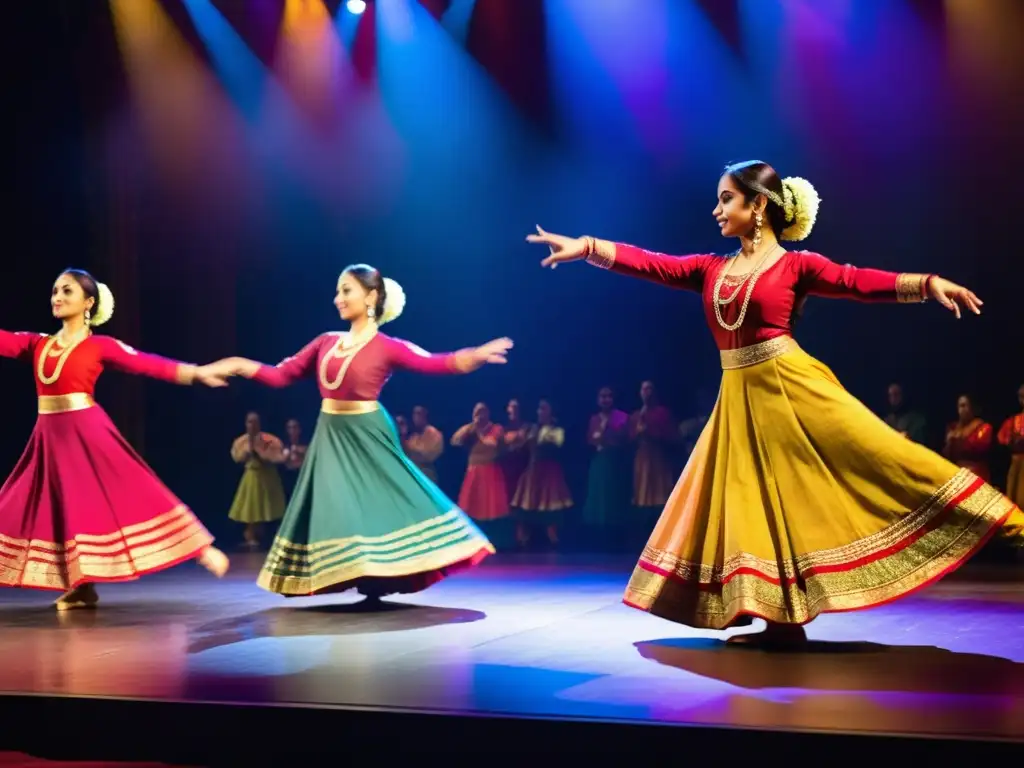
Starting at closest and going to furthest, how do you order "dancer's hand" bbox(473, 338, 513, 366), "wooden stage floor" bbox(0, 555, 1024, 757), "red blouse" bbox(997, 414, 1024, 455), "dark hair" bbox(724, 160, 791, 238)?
"wooden stage floor" bbox(0, 555, 1024, 757)
"dark hair" bbox(724, 160, 791, 238)
"dancer's hand" bbox(473, 338, 513, 366)
"red blouse" bbox(997, 414, 1024, 455)

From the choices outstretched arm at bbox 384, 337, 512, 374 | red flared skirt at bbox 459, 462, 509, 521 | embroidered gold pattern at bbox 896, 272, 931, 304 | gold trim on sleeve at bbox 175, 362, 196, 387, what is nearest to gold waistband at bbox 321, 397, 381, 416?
outstretched arm at bbox 384, 337, 512, 374

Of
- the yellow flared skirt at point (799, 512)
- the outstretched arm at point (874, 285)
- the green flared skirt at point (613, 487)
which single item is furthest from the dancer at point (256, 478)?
the outstretched arm at point (874, 285)

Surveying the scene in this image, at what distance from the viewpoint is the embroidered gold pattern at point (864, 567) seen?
3.43 meters

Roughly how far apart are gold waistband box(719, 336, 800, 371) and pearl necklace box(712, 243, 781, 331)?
78 mm

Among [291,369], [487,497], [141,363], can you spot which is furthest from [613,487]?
[141,363]

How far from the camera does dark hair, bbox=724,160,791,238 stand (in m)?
3.80

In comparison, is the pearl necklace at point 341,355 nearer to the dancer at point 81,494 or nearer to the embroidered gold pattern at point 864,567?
the dancer at point 81,494

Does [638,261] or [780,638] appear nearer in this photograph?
[780,638]

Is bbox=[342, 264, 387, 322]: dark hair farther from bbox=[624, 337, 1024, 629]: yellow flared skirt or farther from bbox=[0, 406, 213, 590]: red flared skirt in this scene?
bbox=[624, 337, 1024, 629]: yellow flared skirt

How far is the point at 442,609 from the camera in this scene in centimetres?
487

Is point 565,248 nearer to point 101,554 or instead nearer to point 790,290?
point 790,290

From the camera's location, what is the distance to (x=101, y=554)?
196 inches

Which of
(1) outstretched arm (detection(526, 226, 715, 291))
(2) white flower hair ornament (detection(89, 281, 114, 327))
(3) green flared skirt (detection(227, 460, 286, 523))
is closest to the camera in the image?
(1) outstretched arm (detection(526, 226, 715, 291))

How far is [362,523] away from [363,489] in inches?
6.0
